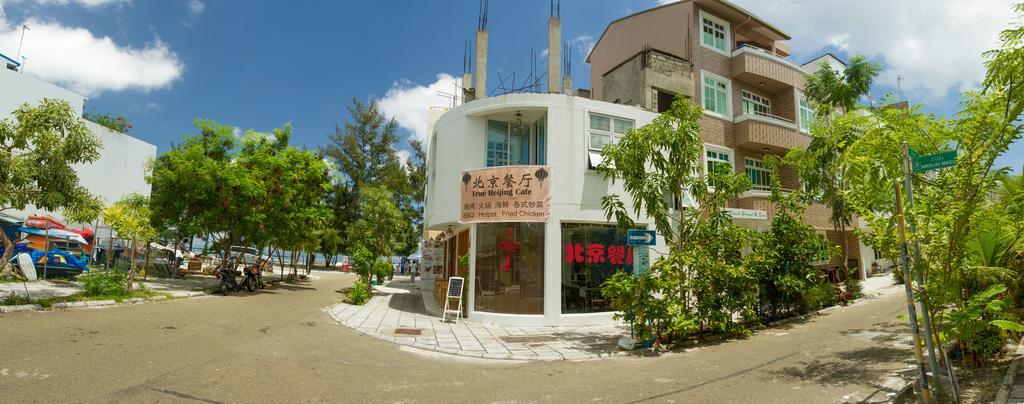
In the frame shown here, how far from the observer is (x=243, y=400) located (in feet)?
20.0

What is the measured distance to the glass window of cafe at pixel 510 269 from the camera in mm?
14078

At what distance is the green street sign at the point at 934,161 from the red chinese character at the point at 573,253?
29.3 ft

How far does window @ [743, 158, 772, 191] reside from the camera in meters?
20.0

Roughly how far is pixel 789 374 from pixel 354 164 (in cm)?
4154

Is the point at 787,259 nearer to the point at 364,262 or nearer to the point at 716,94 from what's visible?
the point at 716,94

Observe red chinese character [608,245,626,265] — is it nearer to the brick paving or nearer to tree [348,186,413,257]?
the brick paving

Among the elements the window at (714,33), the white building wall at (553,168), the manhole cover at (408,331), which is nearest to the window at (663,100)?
the white building wall at (553,168)

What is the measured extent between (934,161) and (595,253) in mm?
9259

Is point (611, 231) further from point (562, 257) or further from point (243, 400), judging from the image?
point (243, 400)

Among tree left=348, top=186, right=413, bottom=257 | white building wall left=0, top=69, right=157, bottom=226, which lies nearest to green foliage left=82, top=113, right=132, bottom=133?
white building wall left=0, top=69, right=157, bottom=226

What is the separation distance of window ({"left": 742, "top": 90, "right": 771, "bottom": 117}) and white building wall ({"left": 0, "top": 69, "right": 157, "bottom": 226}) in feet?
108

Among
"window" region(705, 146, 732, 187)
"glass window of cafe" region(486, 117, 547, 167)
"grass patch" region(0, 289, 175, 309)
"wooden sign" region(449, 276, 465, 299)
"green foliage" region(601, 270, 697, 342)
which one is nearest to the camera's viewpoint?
"green foliage" region(601, 270, 697, 342)

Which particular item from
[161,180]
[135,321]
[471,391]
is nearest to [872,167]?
[471,391]

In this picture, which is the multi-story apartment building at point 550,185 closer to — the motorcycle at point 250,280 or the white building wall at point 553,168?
the white building wall at point 553,168
